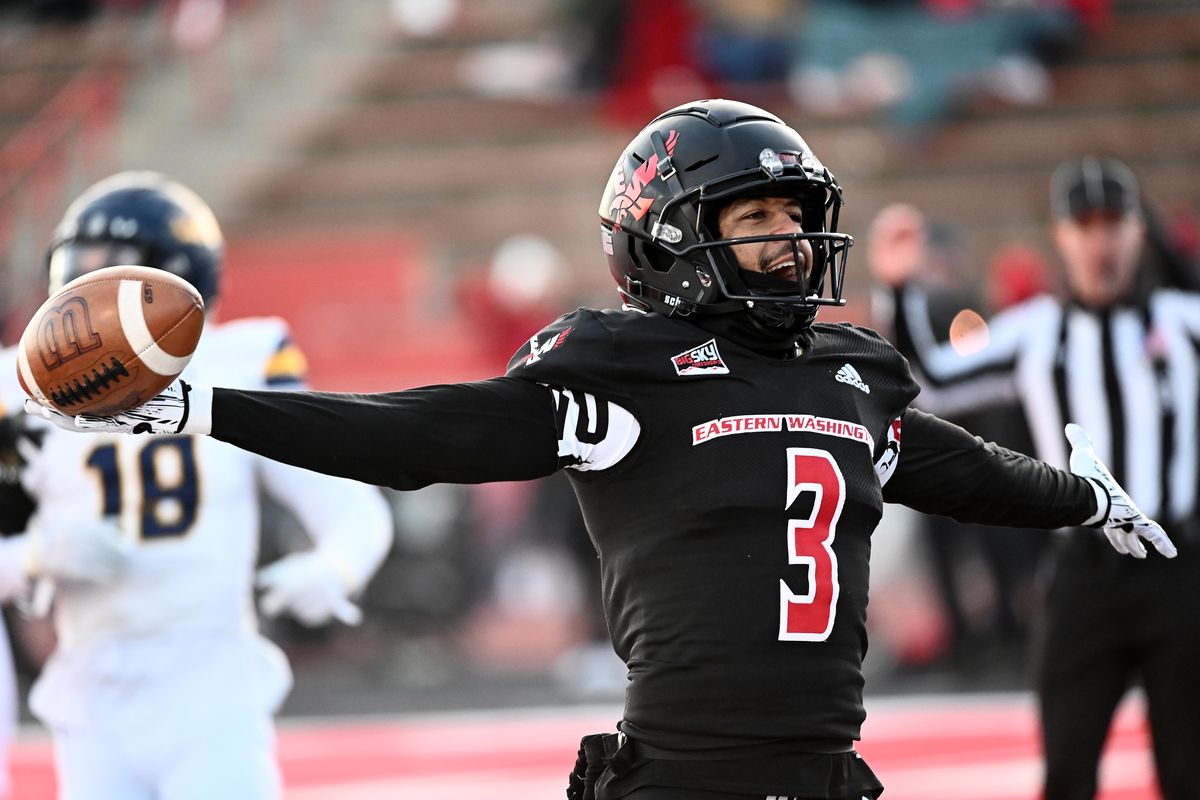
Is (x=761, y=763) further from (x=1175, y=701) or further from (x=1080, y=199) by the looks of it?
(x=1080, y=199)

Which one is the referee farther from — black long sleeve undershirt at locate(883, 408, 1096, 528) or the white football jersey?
the white football jersey

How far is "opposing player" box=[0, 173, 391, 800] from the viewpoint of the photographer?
377 centimetres

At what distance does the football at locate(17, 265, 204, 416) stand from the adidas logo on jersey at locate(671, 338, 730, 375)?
2.48 feet

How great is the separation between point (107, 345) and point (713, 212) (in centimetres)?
103

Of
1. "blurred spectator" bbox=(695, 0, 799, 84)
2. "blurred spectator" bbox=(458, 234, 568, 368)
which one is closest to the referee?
"blurred spectator" bbox=(458, 234, 568, 368)

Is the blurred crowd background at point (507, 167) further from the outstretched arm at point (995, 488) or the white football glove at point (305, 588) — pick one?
the white football glove at point (305, 588)

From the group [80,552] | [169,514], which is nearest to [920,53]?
[169,514]

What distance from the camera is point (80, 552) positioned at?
3811mm

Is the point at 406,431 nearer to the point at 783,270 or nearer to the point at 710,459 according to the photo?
the point at 710,459

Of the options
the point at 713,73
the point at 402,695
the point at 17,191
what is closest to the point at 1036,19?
the point at 713,73

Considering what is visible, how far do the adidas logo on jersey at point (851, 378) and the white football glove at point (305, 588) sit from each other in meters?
1.31

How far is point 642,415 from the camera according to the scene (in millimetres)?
2869

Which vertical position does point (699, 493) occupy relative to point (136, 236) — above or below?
below

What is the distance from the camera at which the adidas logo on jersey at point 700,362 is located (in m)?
2.89
